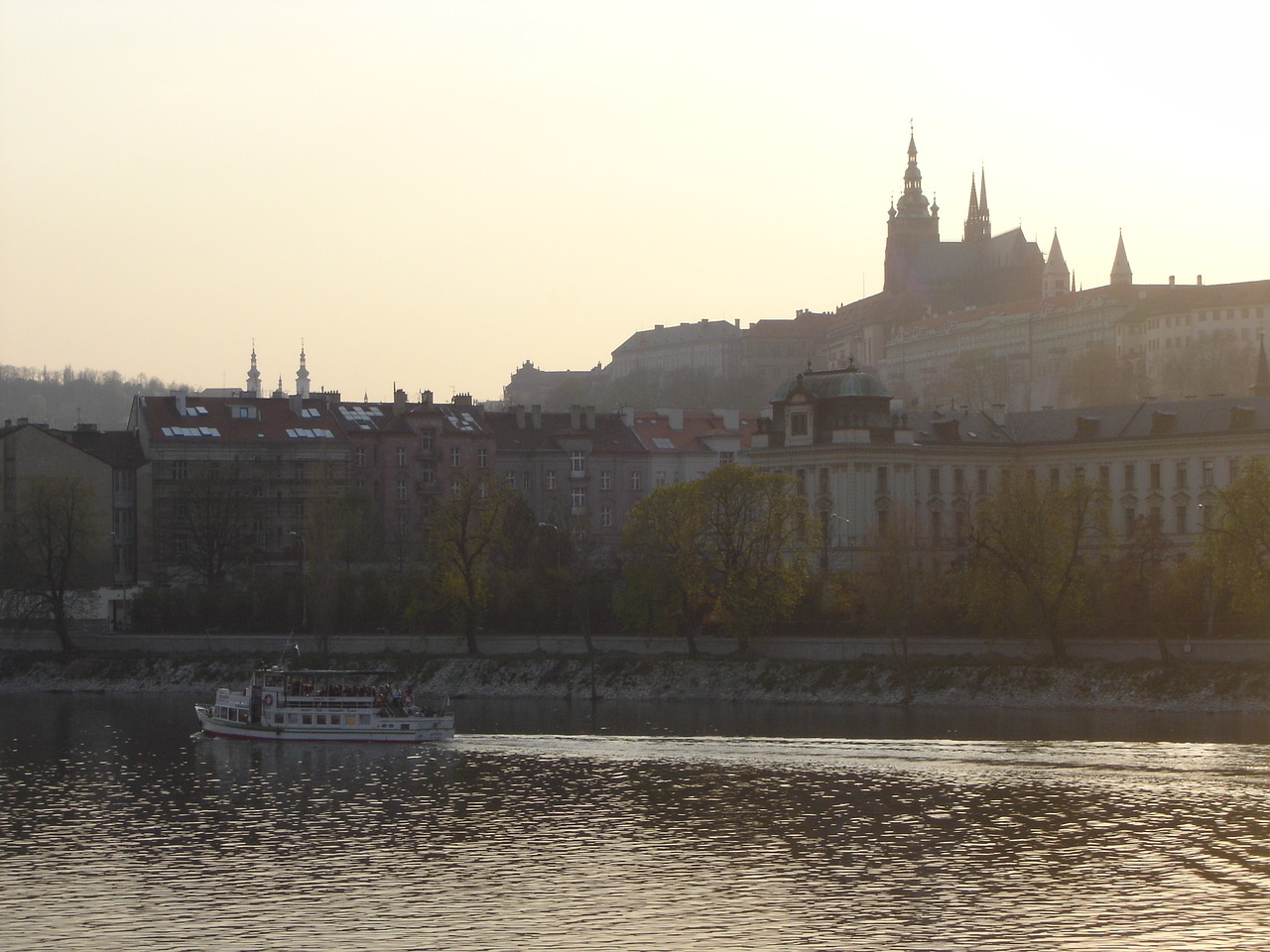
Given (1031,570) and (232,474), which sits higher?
(232,474)

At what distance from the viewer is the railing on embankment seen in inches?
3617

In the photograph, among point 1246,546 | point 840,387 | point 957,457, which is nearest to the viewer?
point 1246,546

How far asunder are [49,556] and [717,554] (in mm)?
35056

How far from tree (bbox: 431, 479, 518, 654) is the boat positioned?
1909cm

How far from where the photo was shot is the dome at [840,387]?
125688 millimetres

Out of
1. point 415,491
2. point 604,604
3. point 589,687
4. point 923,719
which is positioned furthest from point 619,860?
point 415,491

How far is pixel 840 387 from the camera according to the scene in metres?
126

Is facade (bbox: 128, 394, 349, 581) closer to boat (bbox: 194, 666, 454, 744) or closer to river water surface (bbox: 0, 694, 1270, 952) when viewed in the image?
boat (bbox: 194, 666, 454, 744)

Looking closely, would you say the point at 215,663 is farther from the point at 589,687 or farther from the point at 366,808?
the point at 366,808

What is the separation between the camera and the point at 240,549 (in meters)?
Answer: 126

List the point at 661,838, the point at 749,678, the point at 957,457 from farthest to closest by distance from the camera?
the point at 957,457, the point at 749,678, the point at 661,838

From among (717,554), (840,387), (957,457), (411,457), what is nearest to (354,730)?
(717,554)

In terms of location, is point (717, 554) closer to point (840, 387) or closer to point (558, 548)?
point (558, 548)

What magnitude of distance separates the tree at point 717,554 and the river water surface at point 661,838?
1649 centimetres
